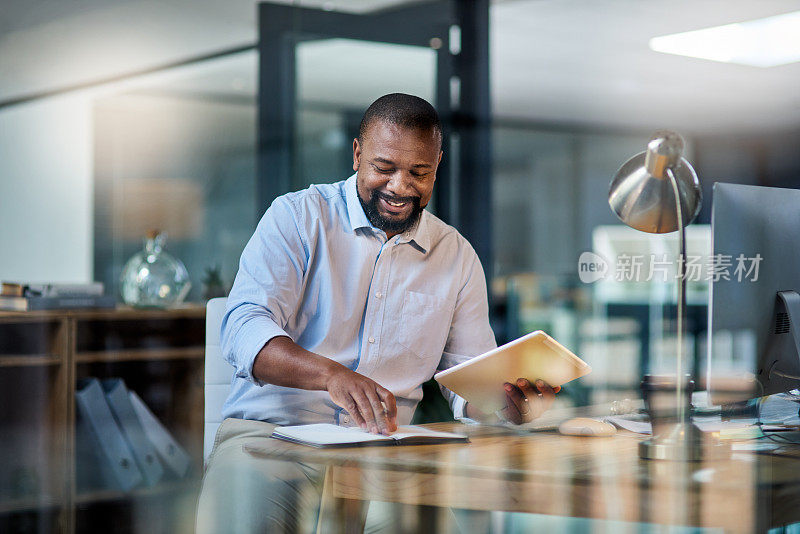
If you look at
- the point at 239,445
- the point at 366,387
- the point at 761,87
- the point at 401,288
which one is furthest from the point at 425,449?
the point at 761,87

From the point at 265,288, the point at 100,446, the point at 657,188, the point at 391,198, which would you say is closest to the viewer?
the point at 657,188

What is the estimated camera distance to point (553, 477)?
1.18m

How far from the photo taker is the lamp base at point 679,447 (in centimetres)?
129

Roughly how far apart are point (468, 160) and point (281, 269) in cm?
212

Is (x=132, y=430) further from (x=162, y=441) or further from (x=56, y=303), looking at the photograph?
(x=56, y=303)

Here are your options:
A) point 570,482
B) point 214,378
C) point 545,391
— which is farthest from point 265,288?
point 570,482

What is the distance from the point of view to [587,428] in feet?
5.00

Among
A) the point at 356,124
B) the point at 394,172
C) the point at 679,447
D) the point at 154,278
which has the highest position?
the point at 356,124

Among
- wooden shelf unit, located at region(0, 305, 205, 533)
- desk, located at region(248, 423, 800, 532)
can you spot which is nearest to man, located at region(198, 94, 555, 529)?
desk, located at region(248, 423, 800, 532)

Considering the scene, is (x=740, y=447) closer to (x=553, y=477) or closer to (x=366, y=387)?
(x=553, y=477)

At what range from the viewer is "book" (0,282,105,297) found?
2584 millimetres

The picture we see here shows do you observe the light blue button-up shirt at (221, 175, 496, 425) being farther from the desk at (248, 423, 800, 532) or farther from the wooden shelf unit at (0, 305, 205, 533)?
the wooden shelf unit at (0, 305, 205, 533)

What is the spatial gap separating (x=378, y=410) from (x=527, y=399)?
31 centimetres

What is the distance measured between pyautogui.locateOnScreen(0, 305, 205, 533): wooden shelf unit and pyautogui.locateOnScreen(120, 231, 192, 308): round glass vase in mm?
59
